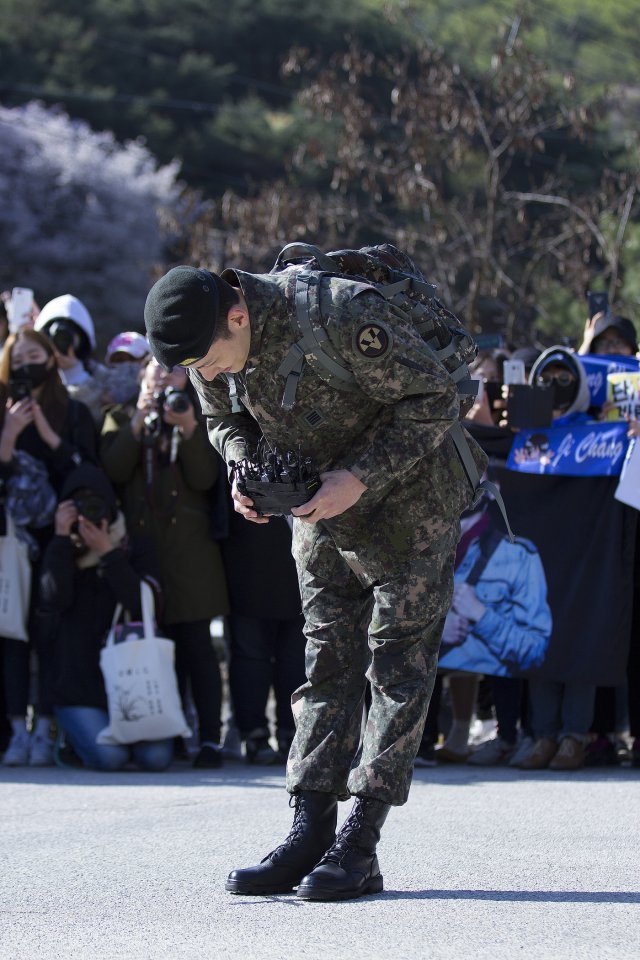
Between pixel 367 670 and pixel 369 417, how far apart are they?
722mm

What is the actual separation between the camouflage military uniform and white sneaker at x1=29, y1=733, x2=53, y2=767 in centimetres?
356

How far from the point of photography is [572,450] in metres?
7.44

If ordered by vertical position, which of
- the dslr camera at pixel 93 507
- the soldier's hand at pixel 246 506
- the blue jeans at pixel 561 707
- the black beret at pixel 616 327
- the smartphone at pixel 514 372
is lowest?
A: the blue jeans at pixel 561 707

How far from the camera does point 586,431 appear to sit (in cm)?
739

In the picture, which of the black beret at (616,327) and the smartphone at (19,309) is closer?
the black beret at (616,327)

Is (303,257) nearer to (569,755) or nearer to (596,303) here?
(569,755)

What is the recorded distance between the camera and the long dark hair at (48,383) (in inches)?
302

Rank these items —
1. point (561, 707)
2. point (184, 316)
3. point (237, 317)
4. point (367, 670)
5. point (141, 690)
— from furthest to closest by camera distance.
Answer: point (561, 707)
point (141, 690)
point (367, 670)
point (237, 317)
point (184, 316)

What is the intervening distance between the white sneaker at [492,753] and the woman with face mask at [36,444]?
7.22 feet

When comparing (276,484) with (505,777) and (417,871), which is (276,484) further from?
(505,777)

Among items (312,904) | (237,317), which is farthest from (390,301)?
(312,904)

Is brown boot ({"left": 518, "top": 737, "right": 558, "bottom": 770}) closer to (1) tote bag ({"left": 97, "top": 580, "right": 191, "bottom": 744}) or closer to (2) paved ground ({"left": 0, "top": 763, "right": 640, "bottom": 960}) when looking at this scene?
(2) paved ground ({"left": 0, "top": 763, "right": 640, "bottom": 960})

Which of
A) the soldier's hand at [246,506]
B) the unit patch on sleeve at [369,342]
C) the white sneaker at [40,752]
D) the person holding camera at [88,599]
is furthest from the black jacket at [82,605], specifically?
the unit patch on sleeve at [369,342]

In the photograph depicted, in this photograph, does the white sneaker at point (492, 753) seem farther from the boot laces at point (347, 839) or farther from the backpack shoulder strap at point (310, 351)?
the backpack shoulder strap at point (310, 351)
